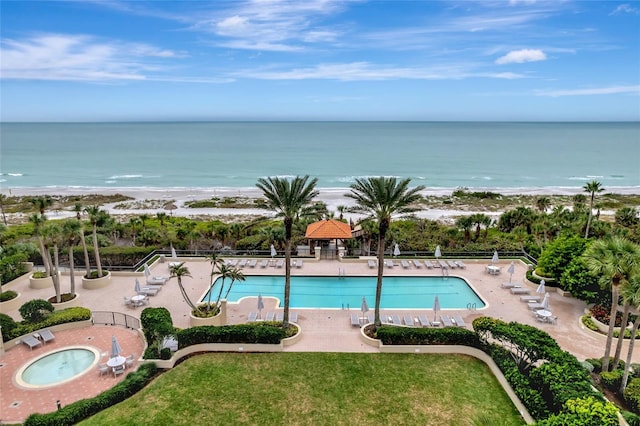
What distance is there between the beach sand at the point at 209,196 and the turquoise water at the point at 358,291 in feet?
A: 80.7

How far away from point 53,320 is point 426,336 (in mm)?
16754

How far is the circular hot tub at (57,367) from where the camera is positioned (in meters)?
15.5

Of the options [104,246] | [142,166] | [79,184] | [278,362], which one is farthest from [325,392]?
[142,166]

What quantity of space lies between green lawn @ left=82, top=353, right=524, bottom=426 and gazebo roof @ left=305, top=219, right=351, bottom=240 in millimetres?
12999

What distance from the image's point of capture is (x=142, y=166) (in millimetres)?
100562

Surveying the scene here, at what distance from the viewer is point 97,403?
13703 mm

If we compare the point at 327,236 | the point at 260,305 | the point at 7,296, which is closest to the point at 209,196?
the point at 327,236

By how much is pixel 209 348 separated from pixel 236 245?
615 inches

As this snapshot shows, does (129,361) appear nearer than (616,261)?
No

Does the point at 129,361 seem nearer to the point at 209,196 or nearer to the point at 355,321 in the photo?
the point at 355,321

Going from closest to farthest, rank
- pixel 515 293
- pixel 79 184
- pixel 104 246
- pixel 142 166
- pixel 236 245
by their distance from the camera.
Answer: pixel 515 293
pixel 104 246
pixel 236 245
pixel 79 184
pixel 142 166

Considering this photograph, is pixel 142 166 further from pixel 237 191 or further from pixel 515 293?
pixel 515 293

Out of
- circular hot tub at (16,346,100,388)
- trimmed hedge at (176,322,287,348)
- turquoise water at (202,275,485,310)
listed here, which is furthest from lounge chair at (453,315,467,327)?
circular hot tub at (16,346,100,388)

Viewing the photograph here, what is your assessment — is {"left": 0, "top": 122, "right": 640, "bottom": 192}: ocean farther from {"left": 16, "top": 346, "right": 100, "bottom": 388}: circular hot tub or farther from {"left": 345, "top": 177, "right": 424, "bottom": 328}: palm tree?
{"left": 16, "top": 346, "right": 100, "bottom": 388}: circular hot tub
